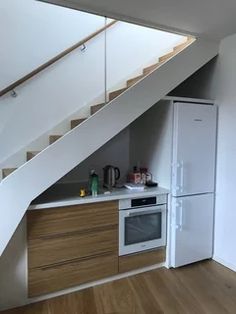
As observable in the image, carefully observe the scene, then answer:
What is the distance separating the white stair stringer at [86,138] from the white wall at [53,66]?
48 cm

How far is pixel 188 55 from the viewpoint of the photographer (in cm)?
262

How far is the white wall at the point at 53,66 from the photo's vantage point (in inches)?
111

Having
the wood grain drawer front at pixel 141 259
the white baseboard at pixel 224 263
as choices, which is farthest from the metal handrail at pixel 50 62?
the white baseboard at pixel 224 263

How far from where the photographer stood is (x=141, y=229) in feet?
8.88

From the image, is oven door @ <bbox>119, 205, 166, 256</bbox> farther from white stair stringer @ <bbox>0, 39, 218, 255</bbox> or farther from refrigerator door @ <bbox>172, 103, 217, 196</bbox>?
white stair stringer @ <bbox>0, 39, 218, 255</bbox>

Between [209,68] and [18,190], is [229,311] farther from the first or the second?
[209,68]

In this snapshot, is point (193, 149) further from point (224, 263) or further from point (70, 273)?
point (70, 273)

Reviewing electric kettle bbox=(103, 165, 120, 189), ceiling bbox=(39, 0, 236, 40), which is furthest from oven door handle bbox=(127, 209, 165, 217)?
ceiling bbox=(39, 0, 236, 40)

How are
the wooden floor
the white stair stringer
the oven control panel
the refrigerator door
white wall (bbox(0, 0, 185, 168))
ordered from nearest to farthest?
the white stair stringer < the wooden floor < the oven control panel < the refrigerator door < white wall (bbox(0, 0, 185, 168))

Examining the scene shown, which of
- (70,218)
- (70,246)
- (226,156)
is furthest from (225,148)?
(70,246)

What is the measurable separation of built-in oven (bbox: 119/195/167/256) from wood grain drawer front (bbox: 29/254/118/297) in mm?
181

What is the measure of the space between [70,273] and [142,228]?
82 cm

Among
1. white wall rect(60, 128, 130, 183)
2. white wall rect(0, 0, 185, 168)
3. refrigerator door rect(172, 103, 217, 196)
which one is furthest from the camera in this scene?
white wall rect(60, 128, 130, 183)

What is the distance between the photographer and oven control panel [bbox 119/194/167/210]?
2.57 metres
